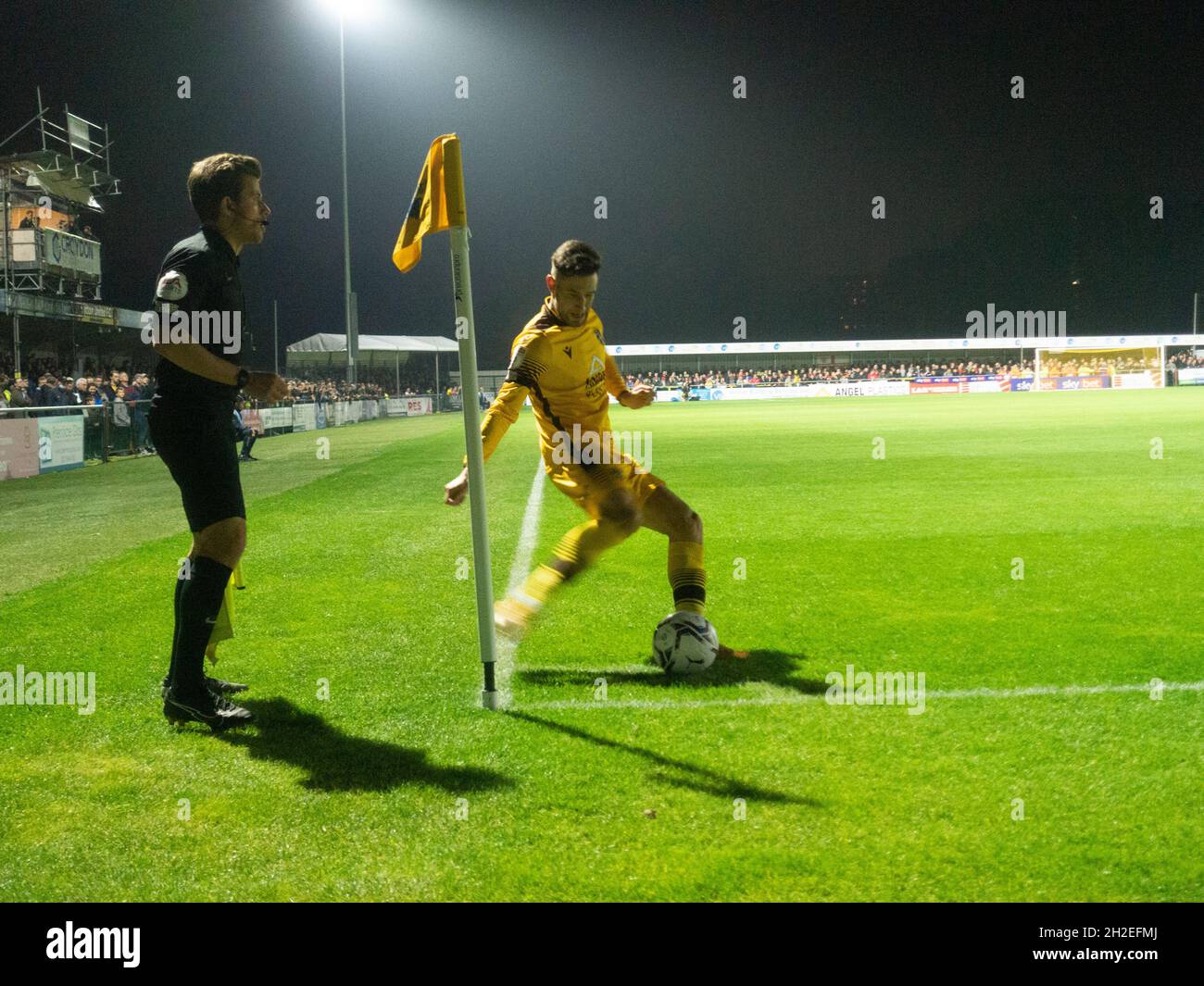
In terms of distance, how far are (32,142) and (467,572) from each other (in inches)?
1470

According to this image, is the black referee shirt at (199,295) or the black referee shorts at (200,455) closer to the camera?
the black referee shirt at (199,295)

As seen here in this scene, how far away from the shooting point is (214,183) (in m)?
4.41

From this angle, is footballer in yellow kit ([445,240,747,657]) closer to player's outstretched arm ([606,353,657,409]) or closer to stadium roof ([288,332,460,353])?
player's outstretched arm ([606,353,657,409])

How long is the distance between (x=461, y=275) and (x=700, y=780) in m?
2.38

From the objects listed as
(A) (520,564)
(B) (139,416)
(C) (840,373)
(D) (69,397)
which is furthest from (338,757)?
(C) (840,373)

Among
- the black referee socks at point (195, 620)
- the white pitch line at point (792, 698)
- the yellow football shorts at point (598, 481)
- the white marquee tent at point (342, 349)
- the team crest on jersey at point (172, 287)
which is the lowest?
the white pitch line at point (792, 698)

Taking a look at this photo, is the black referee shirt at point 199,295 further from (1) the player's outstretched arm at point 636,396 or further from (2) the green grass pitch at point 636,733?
(1) the player's outstretched arm at point 636,396

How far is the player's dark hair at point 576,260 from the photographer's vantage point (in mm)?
4984

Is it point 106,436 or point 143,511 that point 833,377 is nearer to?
point 106,436

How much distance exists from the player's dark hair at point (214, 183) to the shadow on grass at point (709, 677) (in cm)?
270

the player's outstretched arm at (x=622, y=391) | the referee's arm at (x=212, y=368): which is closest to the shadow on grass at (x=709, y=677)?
the player's outstretched arm at (x=622, y=391)

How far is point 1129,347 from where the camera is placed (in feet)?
231

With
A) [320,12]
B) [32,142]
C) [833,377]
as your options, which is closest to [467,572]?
[320,12]
